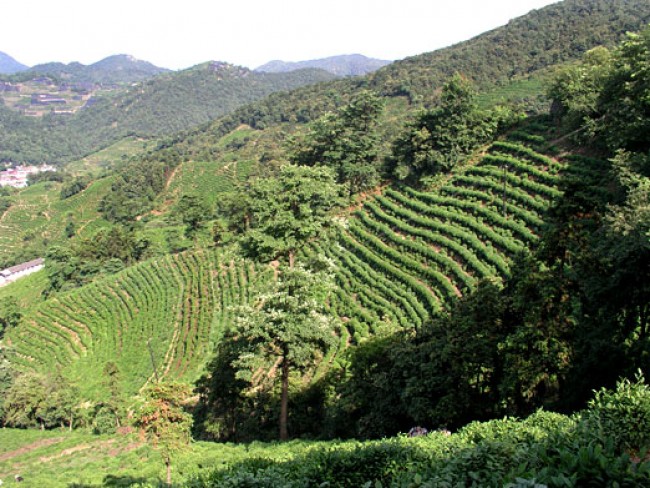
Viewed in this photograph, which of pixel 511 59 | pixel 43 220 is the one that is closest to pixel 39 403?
pixel 511 59

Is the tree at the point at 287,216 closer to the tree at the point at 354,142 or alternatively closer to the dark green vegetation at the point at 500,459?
the dark green vegetation at the point at 500,459

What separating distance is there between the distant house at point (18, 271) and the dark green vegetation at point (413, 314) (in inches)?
1932

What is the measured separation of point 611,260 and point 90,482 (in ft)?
44.7

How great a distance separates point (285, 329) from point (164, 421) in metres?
4.01

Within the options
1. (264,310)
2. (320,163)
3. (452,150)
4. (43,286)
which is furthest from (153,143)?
(264,310)

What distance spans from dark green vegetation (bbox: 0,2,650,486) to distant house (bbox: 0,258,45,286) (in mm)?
49084

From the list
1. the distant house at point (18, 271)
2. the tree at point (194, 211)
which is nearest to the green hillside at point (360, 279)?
the tree at point (194, 211)

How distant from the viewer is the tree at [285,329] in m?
12.3

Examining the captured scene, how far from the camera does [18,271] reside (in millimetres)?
82062

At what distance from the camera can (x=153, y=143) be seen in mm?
Result: 179000

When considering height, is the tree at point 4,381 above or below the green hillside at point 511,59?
below

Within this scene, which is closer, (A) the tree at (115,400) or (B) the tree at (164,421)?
(B) the tree at (164,421)

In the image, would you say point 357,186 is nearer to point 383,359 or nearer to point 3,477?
point 383,359

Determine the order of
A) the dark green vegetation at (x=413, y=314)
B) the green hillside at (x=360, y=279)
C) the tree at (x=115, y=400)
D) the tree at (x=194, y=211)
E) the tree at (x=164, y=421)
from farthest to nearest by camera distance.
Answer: the tree at (x=194, y=211) < the tree at (x=115, y=400) < the green hillside at (x=360, y=279) < the tree at (x=164, y=421) < the dark green vegetation at (x=413, y=314)
